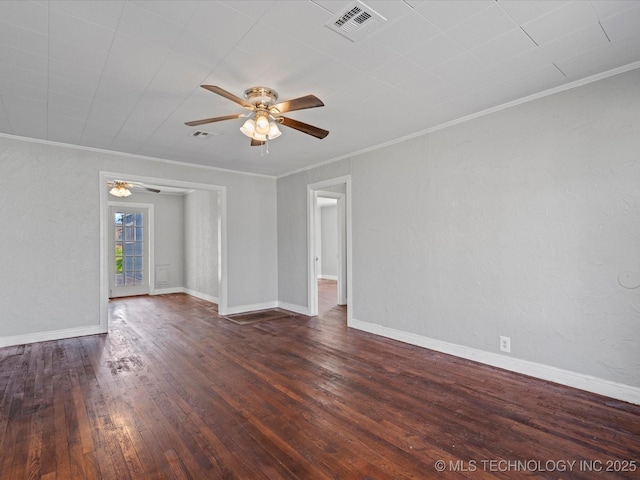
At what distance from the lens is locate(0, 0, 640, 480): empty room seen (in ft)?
6.64

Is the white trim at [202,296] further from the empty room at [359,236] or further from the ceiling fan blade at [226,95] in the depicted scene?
the ceiling fan blade at [226,95]

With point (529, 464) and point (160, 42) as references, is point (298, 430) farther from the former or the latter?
point (160, 42)

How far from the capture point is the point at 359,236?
494 cm

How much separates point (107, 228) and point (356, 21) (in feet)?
15.1

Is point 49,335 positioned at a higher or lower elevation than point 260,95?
lower

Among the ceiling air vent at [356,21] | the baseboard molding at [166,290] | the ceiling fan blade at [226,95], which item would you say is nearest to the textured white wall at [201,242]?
the baseboard molding at [166,290]

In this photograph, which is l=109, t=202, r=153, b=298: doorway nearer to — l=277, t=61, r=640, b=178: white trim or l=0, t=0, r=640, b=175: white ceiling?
l=0, t=0, r=640, b=175: white ceiling

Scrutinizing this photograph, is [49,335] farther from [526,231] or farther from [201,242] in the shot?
[526,231]

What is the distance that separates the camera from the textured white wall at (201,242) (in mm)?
7371

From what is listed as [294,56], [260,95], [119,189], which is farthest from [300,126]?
[119,189]

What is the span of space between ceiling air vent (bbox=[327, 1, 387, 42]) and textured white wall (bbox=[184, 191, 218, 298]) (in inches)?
220

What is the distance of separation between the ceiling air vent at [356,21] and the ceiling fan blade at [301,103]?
48 centimetres

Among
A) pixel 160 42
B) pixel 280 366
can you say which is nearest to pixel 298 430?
pixel 280 366

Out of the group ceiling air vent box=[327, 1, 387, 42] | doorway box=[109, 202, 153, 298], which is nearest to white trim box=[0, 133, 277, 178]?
doorway box=[109, 202, 153, 298]
